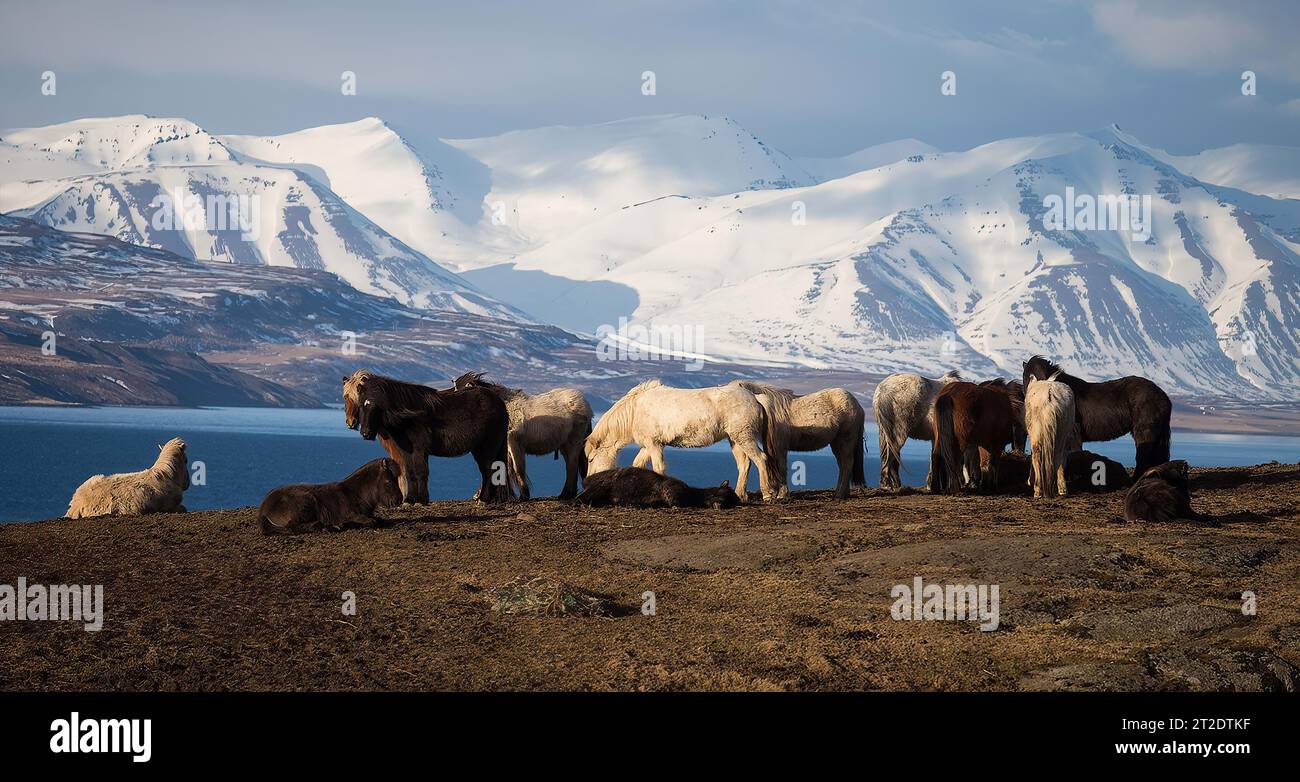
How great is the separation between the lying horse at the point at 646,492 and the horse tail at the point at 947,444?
4354mm

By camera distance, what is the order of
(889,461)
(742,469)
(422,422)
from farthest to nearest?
1. (889,461)
2. (742,469)
3. (422,422)

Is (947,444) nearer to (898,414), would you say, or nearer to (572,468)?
(898,414)

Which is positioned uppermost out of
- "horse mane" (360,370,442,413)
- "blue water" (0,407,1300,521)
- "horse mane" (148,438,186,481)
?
"horse mane" (360,370,442,413)

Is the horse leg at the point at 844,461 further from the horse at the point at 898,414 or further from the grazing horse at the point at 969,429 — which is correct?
the horse at the point at 898,414

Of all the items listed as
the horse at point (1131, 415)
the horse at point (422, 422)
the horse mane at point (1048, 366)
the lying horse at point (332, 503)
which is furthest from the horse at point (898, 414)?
the lying horse at point (332, 503)

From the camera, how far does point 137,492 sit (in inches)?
998

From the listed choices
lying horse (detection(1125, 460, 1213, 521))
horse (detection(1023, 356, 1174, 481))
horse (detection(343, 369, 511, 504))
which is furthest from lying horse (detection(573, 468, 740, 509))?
horse (detection(1023, 356, 1174, 481))

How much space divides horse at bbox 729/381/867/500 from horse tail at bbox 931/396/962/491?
1472 millimetres

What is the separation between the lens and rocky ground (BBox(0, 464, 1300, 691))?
12945 mm

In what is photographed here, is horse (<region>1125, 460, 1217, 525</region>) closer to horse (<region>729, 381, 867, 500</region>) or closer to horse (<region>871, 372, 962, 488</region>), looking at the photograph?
horse (<region>729, 381, 867, 500</region>)

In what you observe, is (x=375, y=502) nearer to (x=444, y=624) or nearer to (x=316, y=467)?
(x=444, y=624)

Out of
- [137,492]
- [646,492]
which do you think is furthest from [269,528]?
[646,492]

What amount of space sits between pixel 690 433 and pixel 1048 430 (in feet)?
21.1
